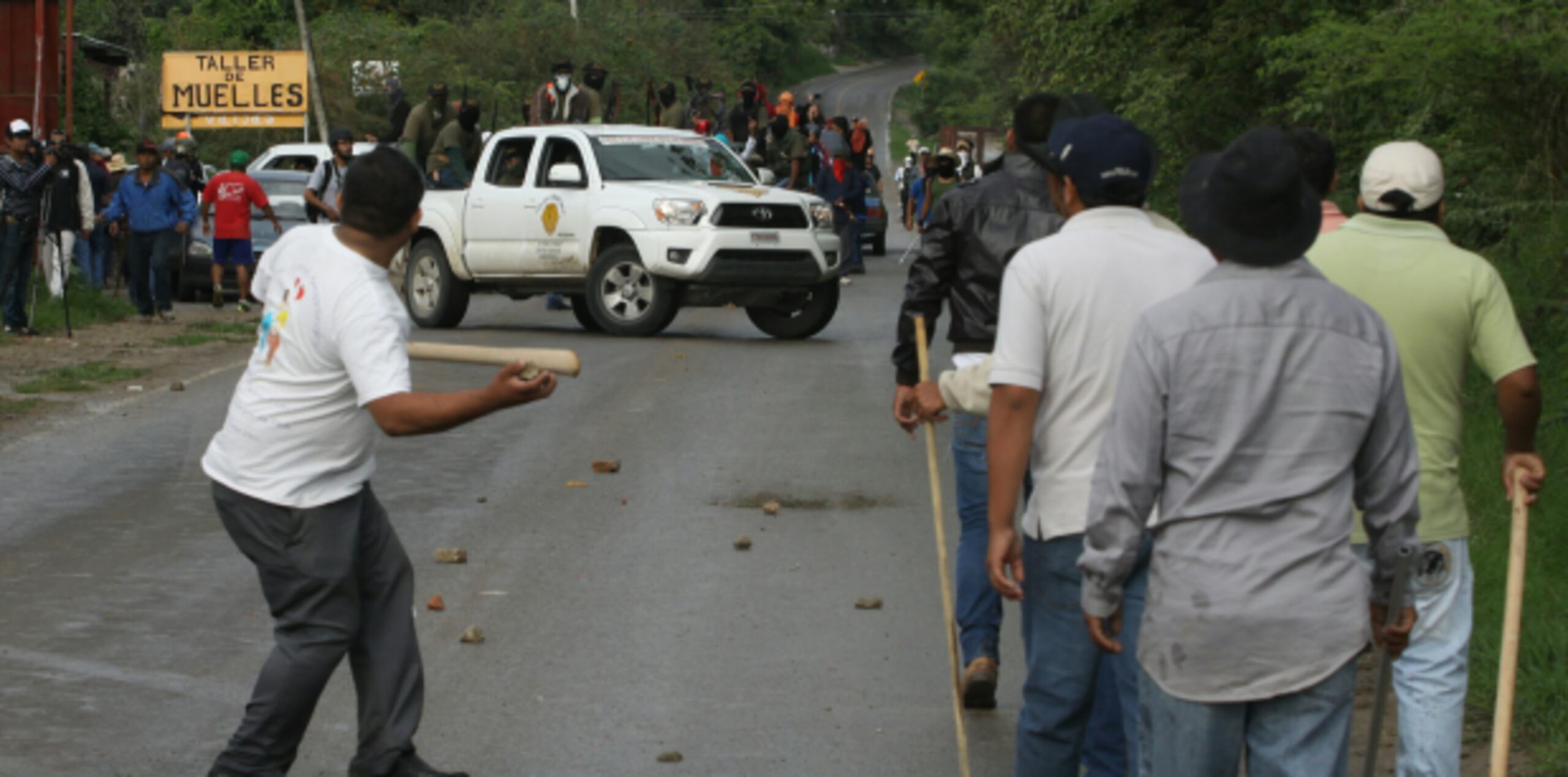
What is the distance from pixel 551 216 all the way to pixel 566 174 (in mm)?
591

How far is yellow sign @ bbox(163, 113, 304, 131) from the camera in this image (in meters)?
39.8

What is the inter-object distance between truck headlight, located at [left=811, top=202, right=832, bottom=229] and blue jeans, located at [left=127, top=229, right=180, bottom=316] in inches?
273

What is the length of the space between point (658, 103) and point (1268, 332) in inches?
1035

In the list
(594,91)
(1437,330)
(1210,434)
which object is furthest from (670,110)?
(1210,434)

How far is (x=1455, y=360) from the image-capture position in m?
4.71

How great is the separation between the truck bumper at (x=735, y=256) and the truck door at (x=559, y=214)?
33.0 inches

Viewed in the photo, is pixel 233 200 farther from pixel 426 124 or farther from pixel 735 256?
pixel 735 256

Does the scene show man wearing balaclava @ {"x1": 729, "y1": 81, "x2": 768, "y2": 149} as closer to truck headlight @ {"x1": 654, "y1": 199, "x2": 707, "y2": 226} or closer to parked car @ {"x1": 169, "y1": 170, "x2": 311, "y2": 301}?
parked car @ {"x1": 169, "y1": 170, "x2": 311, "y2": 301}

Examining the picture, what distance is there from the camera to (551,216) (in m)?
18.3

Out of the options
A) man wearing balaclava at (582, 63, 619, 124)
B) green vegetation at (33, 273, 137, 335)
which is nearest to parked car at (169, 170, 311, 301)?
green vegetation at (33, 273, 137, 335)

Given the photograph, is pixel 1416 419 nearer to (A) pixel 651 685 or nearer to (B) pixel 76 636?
(A) pixel 651 685

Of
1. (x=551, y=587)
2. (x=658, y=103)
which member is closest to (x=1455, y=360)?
(x=551, y=587)

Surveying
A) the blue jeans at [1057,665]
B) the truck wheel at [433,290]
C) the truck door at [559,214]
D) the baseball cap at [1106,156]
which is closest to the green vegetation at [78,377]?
the truck wheel at [433,290]

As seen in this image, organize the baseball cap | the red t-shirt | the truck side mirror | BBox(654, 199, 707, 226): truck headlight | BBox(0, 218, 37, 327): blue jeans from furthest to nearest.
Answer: the red t-shirt → BBox(0, 218, 37, 327): blue jeans → the truck side mirror → BBox(654, 199, 707, 226): truck headlight → the baseball cap
